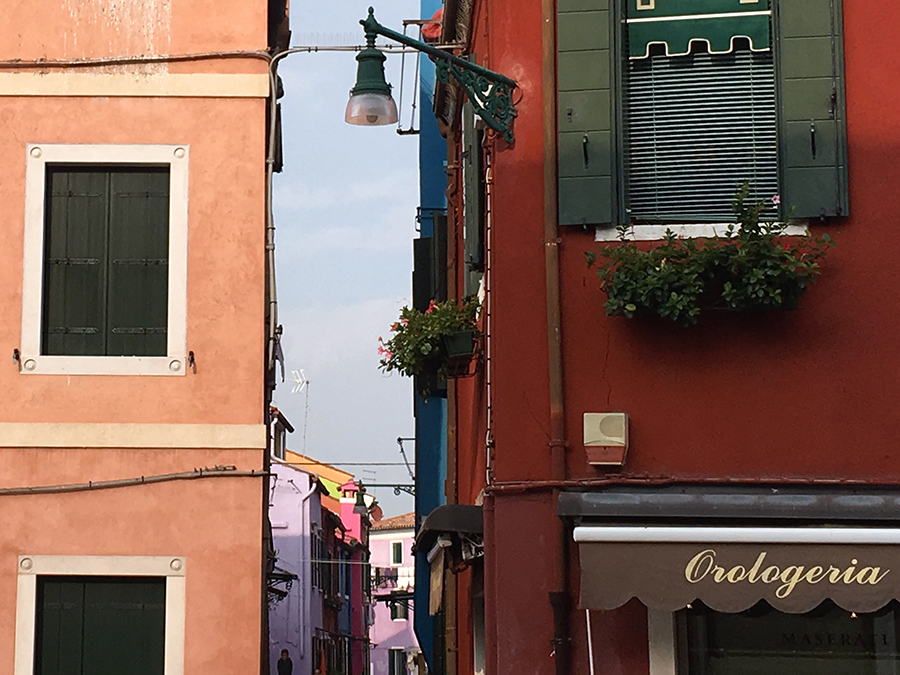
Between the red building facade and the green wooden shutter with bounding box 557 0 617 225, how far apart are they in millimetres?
13

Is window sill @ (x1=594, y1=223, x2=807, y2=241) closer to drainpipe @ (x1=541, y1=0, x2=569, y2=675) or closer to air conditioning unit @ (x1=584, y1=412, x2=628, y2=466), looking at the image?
drainpipe @ (x1=541, y1=0, x2=569, y2=675)

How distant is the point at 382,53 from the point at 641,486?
3416 mm

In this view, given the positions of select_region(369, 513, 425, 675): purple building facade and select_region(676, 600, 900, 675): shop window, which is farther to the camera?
select_region(369, 513, 425, 675): purple building facade

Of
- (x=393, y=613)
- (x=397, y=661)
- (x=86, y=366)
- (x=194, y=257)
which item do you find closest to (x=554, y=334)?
(x=194, y=257)

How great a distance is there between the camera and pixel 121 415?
10.1m

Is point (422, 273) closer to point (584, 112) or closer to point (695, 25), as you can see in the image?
point (584, 112)

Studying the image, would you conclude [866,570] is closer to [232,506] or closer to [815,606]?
[815,606]

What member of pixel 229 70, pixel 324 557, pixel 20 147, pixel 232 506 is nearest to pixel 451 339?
pixel 232 506

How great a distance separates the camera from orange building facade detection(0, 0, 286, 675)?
32.7 feet

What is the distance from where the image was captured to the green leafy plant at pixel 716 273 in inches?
333

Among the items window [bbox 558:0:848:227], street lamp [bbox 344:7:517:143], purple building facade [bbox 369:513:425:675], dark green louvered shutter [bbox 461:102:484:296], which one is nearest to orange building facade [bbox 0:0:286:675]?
street lamp [bbox 344:7:517:143]

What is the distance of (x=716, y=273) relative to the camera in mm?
8586

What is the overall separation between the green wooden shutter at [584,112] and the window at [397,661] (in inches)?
2781

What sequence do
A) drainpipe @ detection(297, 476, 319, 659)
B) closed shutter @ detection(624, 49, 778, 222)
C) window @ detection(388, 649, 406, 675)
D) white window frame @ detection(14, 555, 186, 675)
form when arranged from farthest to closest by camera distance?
window @ detection(388, 649, 406, 675)
drainpipe @ detection(297, 476, 319, 659)
white window frame @ detection(14, 555, 186, 675)
closed shutter @ detection(624, 49, 778, 222)
